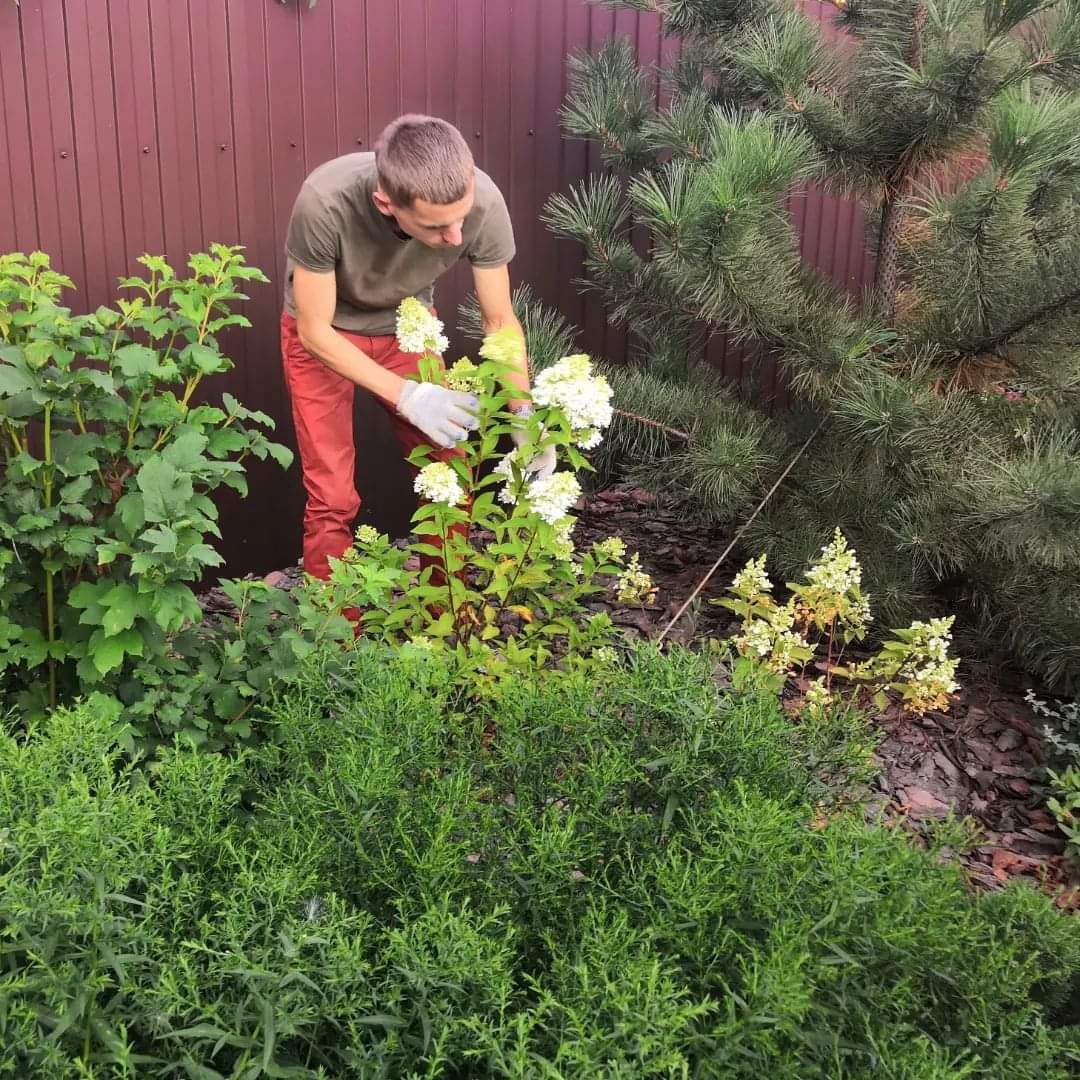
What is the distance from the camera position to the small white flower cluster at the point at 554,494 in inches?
86.4

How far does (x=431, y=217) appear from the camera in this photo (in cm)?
258

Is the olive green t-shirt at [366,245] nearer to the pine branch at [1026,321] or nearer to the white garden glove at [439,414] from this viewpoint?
the white garden glove at [439,414]

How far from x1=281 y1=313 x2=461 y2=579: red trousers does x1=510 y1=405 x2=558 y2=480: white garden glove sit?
0.81 metres

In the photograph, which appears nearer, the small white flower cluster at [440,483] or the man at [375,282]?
the small white flower cluster at [440,483]

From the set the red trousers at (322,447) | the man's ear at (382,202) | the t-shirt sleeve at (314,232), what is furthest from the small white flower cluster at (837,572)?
the t-shirt sleeve at (314,232)

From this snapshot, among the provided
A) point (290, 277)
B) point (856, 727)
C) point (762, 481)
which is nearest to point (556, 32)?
point (290, 277)

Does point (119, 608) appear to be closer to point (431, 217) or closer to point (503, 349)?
point (503, 349)

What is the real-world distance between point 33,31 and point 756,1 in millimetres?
2214

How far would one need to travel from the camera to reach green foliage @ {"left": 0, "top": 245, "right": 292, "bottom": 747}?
6.42ft

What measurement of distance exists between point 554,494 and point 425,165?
3.14ft

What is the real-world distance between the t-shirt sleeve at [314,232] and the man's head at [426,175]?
0.23 metres

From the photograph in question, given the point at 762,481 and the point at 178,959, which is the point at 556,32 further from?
the point at 178,959

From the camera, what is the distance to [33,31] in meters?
2.92

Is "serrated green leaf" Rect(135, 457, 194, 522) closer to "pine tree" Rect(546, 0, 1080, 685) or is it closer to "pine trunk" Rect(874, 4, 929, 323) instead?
"pine tree" Rect(546, 0, 1080, 685)
